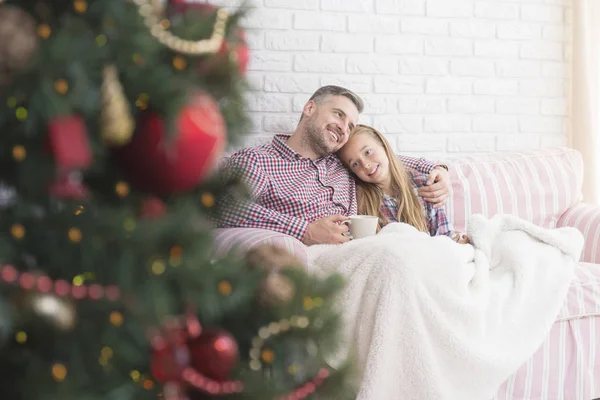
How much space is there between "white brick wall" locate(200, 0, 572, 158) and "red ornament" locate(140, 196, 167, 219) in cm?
187

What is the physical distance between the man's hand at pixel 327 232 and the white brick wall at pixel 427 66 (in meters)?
0.66

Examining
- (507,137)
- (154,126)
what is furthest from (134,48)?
(507,137)

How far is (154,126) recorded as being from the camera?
73cm

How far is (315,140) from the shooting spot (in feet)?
8.13

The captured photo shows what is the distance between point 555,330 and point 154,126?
65.5 inches

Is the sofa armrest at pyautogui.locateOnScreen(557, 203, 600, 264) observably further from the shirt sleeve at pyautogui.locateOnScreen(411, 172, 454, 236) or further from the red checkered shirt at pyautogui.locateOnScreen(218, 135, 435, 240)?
the red checkered shirt at pyautogui.locateOnScreen(218, 135, 435, 240)

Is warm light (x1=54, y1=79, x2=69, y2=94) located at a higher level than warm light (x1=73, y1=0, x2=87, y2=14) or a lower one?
lower

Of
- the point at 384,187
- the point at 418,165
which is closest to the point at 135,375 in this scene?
the point at 384,187

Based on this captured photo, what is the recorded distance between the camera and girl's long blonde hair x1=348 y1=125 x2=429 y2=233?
2446 mm

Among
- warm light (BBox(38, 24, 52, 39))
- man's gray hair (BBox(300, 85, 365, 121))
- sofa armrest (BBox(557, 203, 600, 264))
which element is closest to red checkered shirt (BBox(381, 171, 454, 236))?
man's gray hair (BBox(300, 85, 365, 121))

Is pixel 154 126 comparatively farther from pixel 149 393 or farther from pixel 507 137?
pixel 507 137

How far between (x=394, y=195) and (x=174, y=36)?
1.88 metres

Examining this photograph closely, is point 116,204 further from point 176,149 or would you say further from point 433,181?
point 433,181

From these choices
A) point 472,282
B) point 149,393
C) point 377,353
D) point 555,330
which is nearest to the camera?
point 149,393
